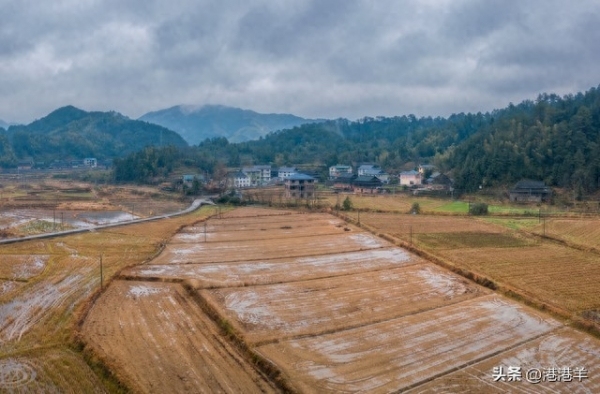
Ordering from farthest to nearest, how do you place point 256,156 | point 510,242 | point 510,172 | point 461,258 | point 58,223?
1. point 256,156
2. point 510,172
3. point 58,223
4. point 510,242
5. point 461,258

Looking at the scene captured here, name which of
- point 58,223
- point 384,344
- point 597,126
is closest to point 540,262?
point 384,344

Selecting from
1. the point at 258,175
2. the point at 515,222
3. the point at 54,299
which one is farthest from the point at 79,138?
the point at 54,299

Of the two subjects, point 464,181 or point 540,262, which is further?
point 464,181

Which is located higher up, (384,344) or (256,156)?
(256,156)

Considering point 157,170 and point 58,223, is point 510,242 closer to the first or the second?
point 58,223

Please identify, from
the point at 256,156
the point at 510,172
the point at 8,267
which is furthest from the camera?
the point at 256,156

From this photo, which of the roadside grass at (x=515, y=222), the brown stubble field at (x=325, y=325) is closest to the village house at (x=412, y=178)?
the roadside grass at (x=515, y=222)

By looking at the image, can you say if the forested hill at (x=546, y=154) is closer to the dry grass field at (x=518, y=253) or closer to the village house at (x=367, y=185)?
the village house at (x=367, y=185)
